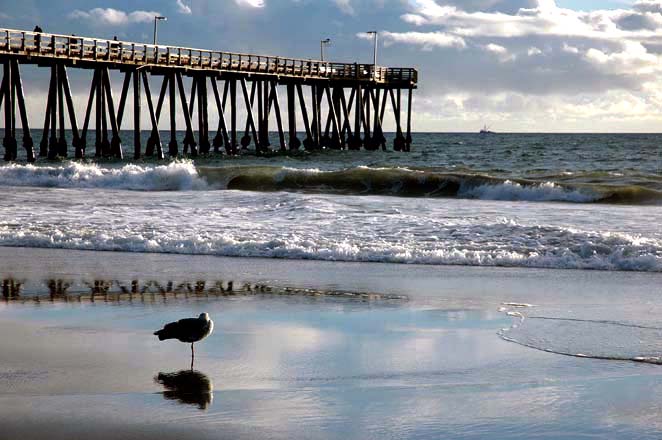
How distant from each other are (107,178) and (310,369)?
84.7ft

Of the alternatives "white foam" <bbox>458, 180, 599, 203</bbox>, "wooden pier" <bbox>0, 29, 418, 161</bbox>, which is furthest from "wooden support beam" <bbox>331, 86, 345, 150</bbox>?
"white foam" <bbox>458, 180, 599, 203</bbox>

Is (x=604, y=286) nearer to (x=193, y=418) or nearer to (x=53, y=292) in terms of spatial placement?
(x=53, y=292)

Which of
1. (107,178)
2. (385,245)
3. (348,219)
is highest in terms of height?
(107,178)

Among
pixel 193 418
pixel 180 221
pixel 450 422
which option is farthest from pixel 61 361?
pixel 180 221

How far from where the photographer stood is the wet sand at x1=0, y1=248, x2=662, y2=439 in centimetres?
630

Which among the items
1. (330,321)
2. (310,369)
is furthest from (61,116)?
(310,369)

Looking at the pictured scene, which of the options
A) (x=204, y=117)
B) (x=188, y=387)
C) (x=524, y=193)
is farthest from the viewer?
(x=204, y=117)

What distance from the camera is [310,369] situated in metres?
7.74

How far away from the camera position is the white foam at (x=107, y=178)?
105 feet

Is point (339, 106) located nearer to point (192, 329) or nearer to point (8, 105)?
point (8, 105)

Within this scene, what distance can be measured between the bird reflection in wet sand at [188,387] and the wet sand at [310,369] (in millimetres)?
14

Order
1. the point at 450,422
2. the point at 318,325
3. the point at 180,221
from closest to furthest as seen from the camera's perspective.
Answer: the point at 450,422 → the point at 318,325 → the point at 180,221

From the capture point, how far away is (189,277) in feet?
42.3

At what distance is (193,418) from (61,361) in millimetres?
1950
